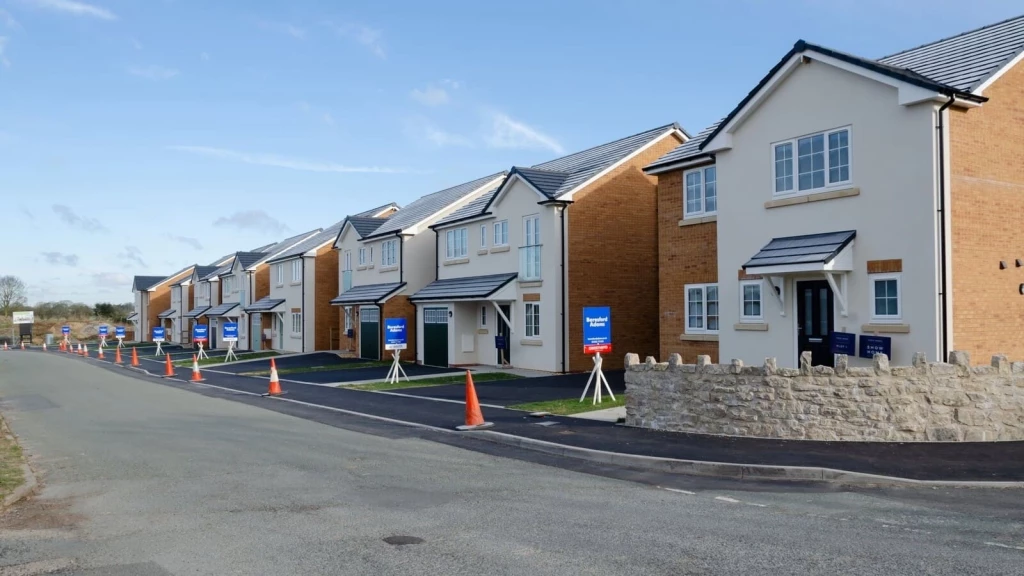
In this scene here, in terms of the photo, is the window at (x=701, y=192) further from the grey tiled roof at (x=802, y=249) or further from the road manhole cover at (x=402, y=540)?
the road manhole cover at (x=402, y=540)

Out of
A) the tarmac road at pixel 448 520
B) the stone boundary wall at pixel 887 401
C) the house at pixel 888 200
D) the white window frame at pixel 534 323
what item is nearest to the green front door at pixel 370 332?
the white window frame at pixel 534 323

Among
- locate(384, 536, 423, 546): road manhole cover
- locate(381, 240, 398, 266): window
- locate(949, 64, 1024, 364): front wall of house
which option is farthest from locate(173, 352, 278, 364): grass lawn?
locate(384, 536, 423, 546): road manhole cover

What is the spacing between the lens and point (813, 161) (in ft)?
56.7

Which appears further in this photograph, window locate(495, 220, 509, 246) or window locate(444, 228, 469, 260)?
window locate(444, 228, 469, 260)

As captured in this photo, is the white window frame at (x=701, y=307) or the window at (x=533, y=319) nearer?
the white window frame at (x=701, y=307)

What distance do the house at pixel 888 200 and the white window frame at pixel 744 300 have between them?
0.18ft

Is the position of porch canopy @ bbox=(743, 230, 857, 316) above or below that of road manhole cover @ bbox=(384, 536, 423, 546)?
above

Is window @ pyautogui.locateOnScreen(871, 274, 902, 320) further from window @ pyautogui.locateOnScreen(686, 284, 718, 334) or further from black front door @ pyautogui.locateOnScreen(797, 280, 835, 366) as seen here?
window @ pyautogui.locateOnScreen(686, 284, 718, 334)

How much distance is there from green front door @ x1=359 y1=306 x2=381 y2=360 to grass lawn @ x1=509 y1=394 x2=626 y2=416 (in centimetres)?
2038

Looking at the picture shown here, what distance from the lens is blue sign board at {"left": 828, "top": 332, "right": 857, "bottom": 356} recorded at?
16.1m

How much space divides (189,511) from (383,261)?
3052 cm

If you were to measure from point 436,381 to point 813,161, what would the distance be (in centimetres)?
1327

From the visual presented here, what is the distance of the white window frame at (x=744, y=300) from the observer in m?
18.3

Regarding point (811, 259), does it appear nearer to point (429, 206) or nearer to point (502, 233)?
point (502, 233)
